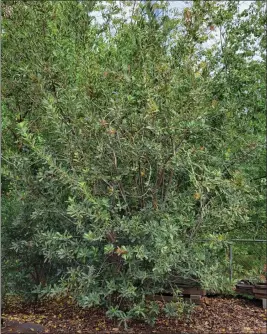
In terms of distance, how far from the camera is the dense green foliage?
9.66 feet

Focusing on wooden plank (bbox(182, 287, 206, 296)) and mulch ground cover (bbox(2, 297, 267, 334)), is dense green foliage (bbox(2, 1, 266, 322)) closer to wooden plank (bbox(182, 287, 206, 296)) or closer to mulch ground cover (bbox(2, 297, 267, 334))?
mulch ground cover (bbox(2, 297, 267, 334))

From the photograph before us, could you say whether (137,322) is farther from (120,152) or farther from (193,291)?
(120,152)

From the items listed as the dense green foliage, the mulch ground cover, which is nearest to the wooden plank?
the mulch ground cover

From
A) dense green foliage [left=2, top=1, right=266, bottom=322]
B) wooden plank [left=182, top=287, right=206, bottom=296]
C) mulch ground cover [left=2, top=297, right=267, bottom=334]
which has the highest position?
dense green foliage [left=2, top=1, right=266, bottom=322]

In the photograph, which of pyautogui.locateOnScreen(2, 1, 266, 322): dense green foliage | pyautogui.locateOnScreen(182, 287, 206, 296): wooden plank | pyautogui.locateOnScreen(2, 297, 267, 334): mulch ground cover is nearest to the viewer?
pyautogui.locateOnScreen(2, 1, 266, 322): dense green foliage

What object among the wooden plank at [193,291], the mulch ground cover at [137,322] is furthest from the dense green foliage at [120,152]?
the wooden plank at [193,291]

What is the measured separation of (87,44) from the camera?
3574mm

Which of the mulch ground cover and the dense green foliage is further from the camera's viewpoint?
the mulch ground cover

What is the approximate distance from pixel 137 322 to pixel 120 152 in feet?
6.09

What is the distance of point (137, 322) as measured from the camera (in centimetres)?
384

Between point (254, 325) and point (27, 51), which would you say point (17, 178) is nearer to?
point (27, 51)

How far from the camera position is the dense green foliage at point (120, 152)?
295cm

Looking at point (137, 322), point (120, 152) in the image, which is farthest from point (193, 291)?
point (120, 152)

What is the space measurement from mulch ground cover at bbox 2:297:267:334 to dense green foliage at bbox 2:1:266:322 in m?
0.32
